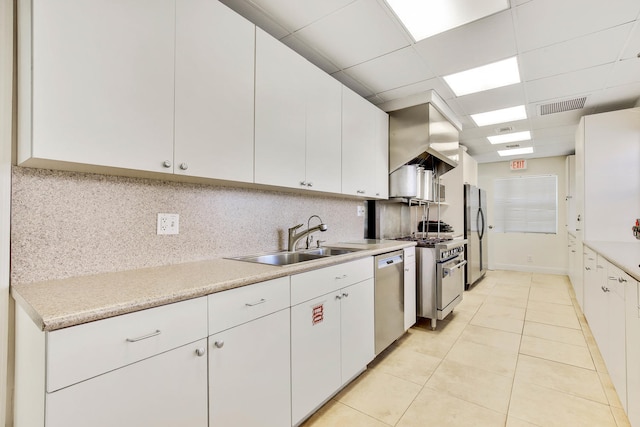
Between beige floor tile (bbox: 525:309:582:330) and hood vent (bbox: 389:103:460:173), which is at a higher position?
hood vent (bbox: 389:103:460:173)

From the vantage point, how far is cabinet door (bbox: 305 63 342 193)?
7.21 ft

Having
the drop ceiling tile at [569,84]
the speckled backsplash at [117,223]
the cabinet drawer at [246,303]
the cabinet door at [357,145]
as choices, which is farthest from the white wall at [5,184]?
the drop ceiling tile at [569,84]

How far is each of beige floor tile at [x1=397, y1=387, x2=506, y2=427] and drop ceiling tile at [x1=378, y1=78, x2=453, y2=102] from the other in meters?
2.65

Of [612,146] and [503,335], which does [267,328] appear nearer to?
[503,335]

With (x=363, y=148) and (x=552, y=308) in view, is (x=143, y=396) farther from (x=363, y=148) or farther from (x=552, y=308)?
(x=552, y=308)

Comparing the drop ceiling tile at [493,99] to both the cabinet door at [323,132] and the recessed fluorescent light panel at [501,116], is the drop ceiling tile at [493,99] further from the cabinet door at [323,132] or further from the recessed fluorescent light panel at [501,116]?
the cabinet door at [323,132]

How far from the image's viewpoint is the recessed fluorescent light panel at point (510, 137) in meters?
4.55

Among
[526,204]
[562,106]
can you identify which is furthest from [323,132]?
[526,204]

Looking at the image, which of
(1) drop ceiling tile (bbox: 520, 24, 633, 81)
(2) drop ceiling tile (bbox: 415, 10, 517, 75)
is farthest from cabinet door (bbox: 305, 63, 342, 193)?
(1) drop ceiling tile (bbox: 520, 24, 633, 81)

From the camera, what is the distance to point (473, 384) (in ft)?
7.02

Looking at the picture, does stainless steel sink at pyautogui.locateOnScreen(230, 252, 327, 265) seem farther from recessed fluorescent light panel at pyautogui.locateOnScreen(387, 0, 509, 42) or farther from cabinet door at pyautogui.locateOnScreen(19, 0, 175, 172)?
recessed fluorescent light panel at pyautogui.locateOnScreen(387, 0, 509, 42)

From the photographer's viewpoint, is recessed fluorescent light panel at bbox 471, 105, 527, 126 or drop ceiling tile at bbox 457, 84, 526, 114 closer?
drop ceiling tile at bbox 457, 84, 526, 114

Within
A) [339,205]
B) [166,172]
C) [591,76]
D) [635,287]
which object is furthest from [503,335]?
[166,172]

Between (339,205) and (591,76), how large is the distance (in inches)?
102
